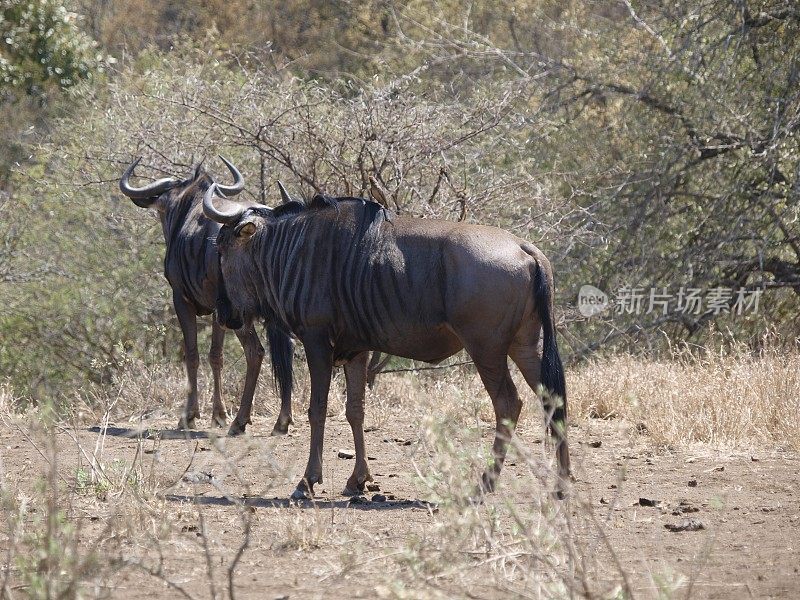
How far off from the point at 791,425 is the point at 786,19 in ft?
19.0

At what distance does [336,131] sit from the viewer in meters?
10.2

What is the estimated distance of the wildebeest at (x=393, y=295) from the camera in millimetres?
6289

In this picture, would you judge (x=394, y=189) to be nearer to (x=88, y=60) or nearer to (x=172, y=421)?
(x=172, y=421)

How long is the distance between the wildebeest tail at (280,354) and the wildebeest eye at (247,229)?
0.62 m

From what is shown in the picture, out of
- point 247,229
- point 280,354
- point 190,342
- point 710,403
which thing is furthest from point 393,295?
point 190,342

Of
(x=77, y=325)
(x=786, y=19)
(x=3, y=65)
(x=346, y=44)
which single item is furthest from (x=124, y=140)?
(x=346, y=44)

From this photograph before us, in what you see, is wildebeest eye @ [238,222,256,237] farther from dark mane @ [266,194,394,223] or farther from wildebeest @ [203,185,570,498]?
dark mane @ [266,194,394,223]

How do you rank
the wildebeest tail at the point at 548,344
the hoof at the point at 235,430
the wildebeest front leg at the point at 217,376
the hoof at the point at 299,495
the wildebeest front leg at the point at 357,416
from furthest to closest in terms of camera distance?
the wildebeest front leg at the point at 217,376 → the hoof at the point at 235,430 → the wildebeest front leg at the point at 357,416 → the hoof at the point at 299,495 → the wildebeest tail at the point at 548,344

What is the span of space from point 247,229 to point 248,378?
246 cm

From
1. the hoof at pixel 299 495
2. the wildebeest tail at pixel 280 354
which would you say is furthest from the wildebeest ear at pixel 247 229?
the hoof at pixel 299 495

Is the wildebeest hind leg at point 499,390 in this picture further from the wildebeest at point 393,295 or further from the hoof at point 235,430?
the hoof at point 235,430

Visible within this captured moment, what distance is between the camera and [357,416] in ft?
22.4

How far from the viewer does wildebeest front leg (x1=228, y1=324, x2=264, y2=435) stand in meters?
9.18

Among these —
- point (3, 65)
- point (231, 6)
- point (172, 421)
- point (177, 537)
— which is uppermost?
point (231, 6)
